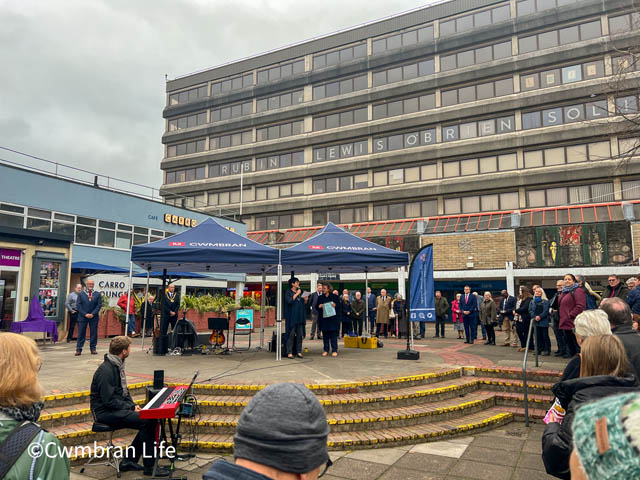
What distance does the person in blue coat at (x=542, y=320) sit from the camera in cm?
1072

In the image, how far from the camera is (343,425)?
20.0ft

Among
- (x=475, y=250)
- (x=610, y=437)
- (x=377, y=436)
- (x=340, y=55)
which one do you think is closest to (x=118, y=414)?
(x=377, y=436)

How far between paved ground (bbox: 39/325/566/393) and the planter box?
11.3ft

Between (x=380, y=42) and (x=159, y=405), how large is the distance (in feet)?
138

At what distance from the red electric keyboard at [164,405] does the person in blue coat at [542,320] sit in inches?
358

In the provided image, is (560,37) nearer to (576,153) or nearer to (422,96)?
(576,153)

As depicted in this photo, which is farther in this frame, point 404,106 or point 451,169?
point 404,106

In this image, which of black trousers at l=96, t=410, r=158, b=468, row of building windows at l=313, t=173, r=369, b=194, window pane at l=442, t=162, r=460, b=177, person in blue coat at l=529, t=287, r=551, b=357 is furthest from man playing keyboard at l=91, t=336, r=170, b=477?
row of building windows at l=313, t=173, r=369, b=194

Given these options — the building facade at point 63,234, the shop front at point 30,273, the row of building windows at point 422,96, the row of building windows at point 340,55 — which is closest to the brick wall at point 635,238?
the row of building windows at point 422,96

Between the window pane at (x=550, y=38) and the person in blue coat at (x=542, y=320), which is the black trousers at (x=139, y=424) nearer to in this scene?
the person in blue coat at (x=542, y=320)

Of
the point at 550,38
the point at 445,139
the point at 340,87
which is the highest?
the point at 340,87

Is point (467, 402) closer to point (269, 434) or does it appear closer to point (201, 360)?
point (201, 360)

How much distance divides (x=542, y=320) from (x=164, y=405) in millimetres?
9562

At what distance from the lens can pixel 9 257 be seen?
527 inches
